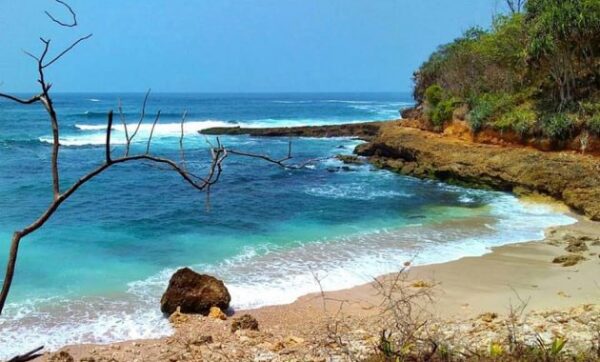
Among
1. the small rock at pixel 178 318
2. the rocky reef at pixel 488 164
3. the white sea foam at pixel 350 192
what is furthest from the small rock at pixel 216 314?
the rocky reef at pixel 488 164

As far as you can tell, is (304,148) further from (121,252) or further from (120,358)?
(120,358)

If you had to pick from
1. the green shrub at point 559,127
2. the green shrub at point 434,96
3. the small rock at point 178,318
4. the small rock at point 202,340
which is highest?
the green shrub at point 434,96

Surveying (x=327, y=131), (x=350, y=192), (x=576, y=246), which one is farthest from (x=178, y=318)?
(x=327, y=131)

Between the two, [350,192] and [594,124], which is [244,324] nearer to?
[350,192]

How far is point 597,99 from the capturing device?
866 inches

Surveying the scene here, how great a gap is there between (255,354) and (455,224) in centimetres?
1016

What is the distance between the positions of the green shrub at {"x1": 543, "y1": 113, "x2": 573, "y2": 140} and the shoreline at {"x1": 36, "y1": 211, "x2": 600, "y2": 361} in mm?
9273

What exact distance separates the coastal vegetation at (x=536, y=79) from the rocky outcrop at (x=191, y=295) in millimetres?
16421

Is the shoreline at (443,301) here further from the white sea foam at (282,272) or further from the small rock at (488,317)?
the white sea foam at (282,272)

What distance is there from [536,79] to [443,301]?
19.5m

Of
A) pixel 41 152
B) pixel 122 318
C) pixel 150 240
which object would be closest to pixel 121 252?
pixel 150 240

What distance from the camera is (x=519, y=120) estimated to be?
74.4 ft

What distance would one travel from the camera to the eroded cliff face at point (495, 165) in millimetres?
17641

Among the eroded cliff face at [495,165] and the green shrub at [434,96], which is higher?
the green shrub at [434,96]
